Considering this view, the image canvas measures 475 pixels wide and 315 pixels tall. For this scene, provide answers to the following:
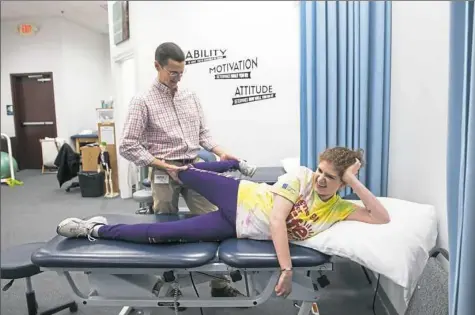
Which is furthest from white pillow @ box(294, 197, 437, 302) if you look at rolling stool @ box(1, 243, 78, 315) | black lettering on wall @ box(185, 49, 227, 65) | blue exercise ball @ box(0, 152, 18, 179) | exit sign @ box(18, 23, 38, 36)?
exit sign @ box(18, 23, 38, 36)

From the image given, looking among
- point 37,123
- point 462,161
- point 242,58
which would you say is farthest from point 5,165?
point 462,161

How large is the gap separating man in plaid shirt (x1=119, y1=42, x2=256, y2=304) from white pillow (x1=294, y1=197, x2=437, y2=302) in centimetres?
76

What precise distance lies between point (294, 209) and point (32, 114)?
6.63m

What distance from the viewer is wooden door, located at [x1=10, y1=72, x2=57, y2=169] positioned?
655 cm

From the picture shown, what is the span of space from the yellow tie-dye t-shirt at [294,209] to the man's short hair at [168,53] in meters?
0.71

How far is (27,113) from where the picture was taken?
6.69 metres

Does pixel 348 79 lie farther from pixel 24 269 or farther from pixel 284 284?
pixel 24 269

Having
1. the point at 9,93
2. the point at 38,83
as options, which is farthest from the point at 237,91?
the point at 9,93

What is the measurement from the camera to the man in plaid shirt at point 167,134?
68.8 inches

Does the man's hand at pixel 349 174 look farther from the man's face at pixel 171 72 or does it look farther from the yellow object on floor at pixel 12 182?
the yellow object on floor at pixel 12 182

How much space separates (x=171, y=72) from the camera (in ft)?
5.75

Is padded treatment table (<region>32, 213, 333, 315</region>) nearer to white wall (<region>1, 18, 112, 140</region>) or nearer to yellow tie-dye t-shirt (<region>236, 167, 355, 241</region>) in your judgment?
yellow tie-dye t-shirt (<region>236, 167, 355, 241</region>)

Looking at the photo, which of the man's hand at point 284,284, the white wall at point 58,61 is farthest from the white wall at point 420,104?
the white wall at point 58,61

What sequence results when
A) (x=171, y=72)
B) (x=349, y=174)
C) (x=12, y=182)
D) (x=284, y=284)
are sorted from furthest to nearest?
1. (x=12, y=182)
2. (x=171, y=72)
3. (x=349, y=174)
4. (x=284, y=284)
